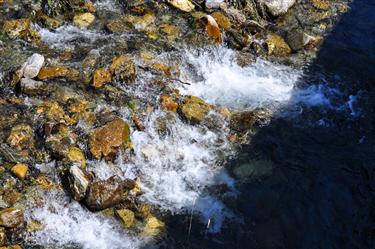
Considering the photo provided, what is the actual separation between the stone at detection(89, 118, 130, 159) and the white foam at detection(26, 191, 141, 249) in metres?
0.71

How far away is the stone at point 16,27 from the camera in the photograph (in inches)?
277

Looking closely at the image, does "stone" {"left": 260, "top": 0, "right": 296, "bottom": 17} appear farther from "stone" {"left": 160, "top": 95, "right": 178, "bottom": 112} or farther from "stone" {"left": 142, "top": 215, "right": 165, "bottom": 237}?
"stone" {"left": 142, "top": 215, "right": 165, "bottom": 237}

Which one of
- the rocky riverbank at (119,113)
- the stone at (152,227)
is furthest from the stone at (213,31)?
the stone at (152,227)

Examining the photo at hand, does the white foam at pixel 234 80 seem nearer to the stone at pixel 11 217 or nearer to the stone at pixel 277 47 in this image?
the stone at pixel 277 47

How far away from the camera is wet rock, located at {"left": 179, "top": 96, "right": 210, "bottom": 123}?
6406mm

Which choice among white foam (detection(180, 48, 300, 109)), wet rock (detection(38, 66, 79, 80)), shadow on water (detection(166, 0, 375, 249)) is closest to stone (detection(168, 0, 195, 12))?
white foam (detection(180, 48, 300, 109))

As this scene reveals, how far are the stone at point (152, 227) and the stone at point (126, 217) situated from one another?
0.17 meters

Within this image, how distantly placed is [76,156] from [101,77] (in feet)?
4.77

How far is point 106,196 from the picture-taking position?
5199 millimetres

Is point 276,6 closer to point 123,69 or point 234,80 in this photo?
point 234,80

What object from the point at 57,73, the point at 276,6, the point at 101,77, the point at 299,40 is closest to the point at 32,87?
the point at 57,73

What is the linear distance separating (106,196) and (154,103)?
1741 millimetres

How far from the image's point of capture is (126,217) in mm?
5184

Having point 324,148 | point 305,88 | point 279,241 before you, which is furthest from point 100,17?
point 279,241
